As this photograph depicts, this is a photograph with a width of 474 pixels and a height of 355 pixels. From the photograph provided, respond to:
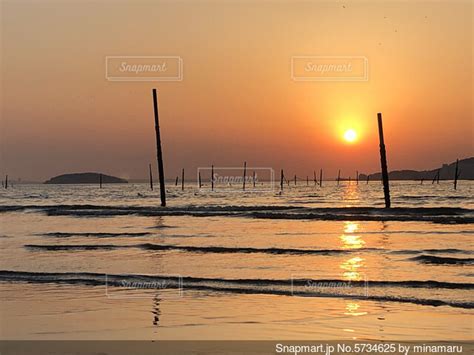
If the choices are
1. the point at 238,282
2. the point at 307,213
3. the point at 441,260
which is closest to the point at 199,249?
the point at 238,282

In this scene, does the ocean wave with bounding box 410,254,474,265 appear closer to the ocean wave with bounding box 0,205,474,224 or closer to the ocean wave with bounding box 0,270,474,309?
the ocean wave with bounding box 0,270,474,309

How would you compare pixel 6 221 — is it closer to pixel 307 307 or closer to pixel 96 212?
pixel 96 212

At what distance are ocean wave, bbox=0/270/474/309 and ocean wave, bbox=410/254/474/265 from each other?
9.94 feet

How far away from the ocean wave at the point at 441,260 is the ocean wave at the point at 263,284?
303 cm

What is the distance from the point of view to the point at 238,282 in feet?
43.6

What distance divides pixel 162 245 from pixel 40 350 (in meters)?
12.5

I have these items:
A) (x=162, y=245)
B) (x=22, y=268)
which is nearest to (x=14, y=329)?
(x=22, y=268)

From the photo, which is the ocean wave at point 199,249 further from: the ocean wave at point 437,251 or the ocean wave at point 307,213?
the ocean wave at point 307,213

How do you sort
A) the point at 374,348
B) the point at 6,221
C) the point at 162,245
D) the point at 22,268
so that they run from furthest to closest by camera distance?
the point at 6,221 < the point at 162,245 < the point at 22,268 < the point at 374,348

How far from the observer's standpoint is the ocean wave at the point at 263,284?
38.0 feet

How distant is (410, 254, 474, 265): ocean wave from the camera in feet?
52.1

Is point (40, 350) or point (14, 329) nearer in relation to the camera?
point (40, 350)

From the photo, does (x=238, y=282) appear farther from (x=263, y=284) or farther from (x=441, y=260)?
(x=441, y=260)

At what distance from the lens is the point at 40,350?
25.8ft
